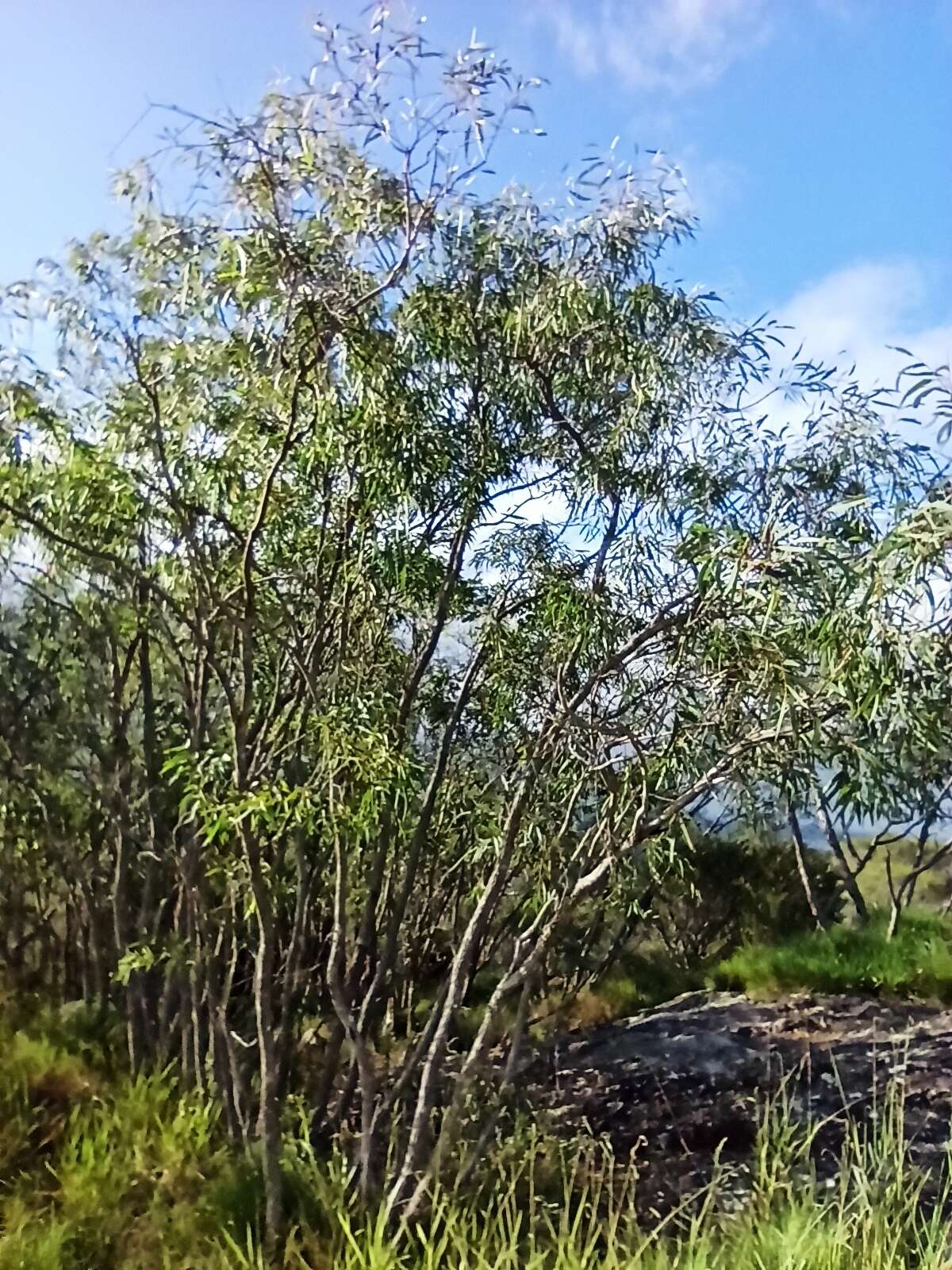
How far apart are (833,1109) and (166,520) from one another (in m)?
3.43

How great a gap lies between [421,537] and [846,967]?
4587 millimetres

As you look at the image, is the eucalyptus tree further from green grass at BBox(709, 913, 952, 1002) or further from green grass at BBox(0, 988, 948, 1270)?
green grass at BBox(709, 913, 952, 1002)

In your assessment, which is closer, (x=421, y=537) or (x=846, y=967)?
(x=421, y=537)

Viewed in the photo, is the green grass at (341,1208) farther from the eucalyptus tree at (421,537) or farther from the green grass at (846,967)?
the green grass at (846,967)

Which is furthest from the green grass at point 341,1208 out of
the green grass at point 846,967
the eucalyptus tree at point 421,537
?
the green grass at point 846,967

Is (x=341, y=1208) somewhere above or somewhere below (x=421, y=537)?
below

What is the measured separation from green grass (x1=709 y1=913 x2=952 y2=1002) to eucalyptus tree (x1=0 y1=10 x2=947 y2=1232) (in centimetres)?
341

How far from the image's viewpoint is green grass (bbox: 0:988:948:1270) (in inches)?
100

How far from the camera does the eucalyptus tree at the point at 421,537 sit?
2.81 meters

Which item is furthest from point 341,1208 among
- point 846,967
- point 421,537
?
point 846,967

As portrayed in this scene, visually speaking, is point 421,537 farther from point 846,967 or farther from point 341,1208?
point 846,967

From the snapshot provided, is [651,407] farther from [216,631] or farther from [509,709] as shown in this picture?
[216,631]

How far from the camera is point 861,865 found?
7461mm

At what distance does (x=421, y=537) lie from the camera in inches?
126
